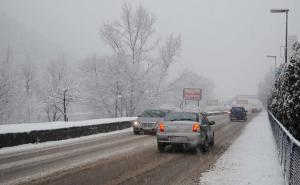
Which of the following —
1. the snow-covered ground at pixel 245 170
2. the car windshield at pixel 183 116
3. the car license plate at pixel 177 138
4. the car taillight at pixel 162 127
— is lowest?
the snow-covered ground at pixel 245 170

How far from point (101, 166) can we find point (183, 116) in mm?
5599

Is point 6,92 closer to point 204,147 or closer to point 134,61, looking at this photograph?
point 134,61

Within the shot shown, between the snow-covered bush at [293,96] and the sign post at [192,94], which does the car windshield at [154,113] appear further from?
the sign post at [192,94]

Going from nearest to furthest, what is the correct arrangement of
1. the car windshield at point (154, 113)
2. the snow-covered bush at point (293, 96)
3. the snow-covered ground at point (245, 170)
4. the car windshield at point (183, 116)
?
the snow-covered ground at point (245, 170), the snow-covered bush at point (293, 96), the car windshield at point (183, 116), the car windshield at point (154, 113)

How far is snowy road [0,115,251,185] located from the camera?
10094mm

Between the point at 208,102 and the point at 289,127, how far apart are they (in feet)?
420

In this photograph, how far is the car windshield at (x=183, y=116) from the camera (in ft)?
55.1

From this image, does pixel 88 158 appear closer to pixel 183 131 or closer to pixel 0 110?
pixel 183 131

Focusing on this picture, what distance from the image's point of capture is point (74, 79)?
2776 inches

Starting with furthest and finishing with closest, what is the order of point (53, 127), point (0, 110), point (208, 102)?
point (208, 102) → point (0, 110) → point (53, 127)

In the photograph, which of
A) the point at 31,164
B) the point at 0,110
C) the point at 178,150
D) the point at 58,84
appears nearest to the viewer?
the point at 31,164

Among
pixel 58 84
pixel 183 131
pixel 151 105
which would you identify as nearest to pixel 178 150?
pixel 183 131

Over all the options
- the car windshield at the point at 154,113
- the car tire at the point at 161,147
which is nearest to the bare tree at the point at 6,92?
the car windshield at the point at 154,113

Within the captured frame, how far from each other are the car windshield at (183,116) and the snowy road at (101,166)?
4.48 ft
